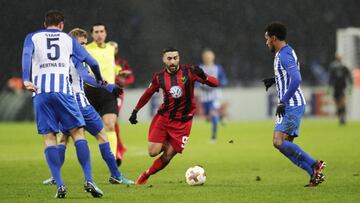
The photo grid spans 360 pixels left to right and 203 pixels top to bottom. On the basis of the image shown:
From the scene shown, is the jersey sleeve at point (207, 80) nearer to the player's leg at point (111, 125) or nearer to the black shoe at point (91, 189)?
the player's leg at point (111, 125)

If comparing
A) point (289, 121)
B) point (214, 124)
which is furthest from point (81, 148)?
point (214, 124)

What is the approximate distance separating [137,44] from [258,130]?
4.13 metres

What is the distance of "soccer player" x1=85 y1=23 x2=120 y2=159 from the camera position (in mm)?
14047

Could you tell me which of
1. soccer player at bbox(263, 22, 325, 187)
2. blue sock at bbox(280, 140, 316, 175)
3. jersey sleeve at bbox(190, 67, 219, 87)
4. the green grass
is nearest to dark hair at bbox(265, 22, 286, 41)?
soccer player at bbox(263, 22, 325, 187)

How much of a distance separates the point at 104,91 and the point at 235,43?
1814 centimetres

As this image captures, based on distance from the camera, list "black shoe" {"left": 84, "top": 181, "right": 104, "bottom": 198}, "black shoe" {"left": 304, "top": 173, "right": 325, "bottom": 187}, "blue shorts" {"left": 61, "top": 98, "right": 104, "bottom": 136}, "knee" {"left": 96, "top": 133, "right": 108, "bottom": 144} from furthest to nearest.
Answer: "knee" {"left": 96, "top": 133, "right": 108, "bottom": 144} < "blue shorts" {"left": 61, "top": 98, "right": 104, "bottom": 136} < "black shoe" {"left": 304, "top": 173, "right": 325, "bottom": 187} < "black shoe" {"left": 84, "top": 181, "right": 104, "bottom": 198}

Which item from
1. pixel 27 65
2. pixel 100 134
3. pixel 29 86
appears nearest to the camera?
pixel 29 86

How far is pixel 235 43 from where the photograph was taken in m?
31.9

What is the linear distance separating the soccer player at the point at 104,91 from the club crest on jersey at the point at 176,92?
1661 mm

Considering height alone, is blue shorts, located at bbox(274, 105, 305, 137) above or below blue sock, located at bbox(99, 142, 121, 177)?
above

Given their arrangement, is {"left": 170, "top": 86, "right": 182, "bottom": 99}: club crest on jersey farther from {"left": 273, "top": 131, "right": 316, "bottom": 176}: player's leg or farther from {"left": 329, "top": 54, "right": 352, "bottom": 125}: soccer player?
{"left": 329, "top": 54, "right": 352, "bottom": 125}: soccer player

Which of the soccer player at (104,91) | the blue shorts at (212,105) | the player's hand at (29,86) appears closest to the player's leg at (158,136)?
the soccer player at (104,91)

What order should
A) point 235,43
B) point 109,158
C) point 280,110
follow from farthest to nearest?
point 235,43
point 109,158
point 280,110

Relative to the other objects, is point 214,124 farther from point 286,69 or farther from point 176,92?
point 286,69
